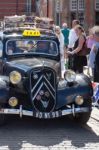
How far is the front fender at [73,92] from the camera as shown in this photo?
9.27 metres

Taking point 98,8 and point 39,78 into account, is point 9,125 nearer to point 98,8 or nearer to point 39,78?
point 39,78

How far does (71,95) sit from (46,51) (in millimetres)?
1627

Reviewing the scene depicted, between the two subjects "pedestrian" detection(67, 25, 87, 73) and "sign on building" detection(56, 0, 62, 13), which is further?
"sign on building" detection(56, 0, 62, 13)

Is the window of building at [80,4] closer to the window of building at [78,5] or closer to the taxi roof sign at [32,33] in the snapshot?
the window of building at [78,5]

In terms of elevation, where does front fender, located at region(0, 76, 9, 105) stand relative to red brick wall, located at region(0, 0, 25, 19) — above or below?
above

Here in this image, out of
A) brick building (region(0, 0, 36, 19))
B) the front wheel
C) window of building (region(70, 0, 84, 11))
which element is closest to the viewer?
the front wheel

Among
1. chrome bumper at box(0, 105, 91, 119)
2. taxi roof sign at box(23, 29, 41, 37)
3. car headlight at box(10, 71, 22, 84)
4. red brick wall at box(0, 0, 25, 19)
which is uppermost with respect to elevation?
taxi roof sign at box(23, 29, 41, 37)

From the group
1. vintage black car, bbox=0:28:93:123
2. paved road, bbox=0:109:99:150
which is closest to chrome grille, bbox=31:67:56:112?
vintage black car, bbox=0:28:93:123

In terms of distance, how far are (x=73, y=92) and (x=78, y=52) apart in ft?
10.2

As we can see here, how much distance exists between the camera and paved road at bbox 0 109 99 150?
8141 mm

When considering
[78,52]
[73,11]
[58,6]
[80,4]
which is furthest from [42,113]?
[58,6]

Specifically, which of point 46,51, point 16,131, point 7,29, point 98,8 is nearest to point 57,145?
point 16,131

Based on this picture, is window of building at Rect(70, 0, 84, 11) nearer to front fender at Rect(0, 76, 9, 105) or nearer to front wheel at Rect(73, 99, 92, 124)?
front wheel at Rect(73, 99, 92, 124)

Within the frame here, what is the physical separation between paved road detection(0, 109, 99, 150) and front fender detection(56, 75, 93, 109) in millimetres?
487
